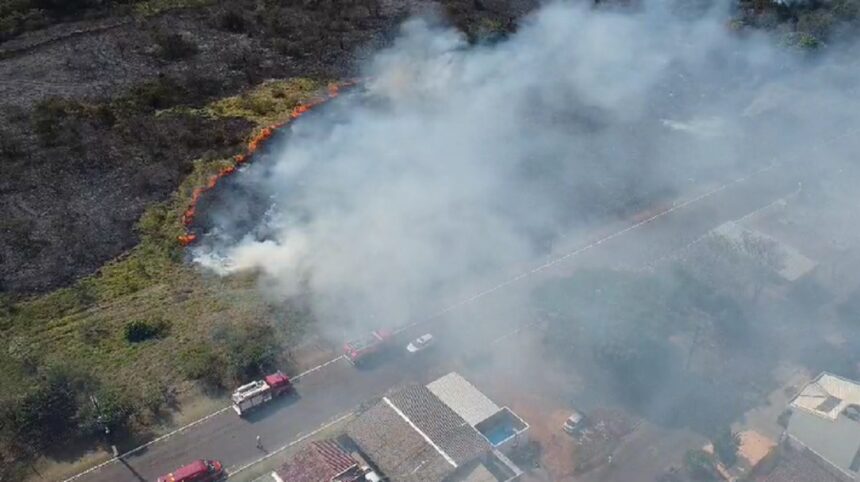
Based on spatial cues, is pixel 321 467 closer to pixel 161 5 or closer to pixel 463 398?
pixel 463 398

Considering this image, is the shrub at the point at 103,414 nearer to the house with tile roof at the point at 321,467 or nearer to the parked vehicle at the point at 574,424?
the house with tile roof at the point at 321,467

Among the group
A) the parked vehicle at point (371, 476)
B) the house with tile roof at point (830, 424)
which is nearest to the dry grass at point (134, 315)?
the parked vehicle at point (371, 476)

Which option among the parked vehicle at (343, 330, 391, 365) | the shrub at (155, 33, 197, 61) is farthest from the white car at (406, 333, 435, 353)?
the shrub at (155, 33, 197, 61)

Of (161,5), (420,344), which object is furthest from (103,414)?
(161,5)

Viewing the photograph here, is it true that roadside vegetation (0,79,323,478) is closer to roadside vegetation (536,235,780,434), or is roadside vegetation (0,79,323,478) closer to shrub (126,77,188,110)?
roadside vegetation (536,235,780,434)

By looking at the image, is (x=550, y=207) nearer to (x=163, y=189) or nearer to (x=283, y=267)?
(x=283, y=267)

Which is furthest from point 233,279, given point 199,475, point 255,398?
point 199,475
